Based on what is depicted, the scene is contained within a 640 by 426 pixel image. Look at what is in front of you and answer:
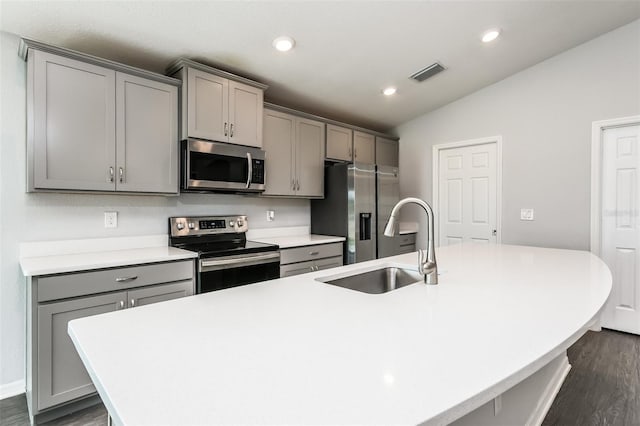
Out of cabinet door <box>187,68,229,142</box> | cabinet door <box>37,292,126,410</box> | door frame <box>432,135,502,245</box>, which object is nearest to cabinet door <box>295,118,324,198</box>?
cabinet door <box>187,68,229,142</box>

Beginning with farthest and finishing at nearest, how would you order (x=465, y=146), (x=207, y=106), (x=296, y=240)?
(x=465, y=146) → (x=296, y=240) → (x=207, y=106)

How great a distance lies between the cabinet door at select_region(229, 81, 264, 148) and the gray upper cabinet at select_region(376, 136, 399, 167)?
1.89 m

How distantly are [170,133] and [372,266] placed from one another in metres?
1.83

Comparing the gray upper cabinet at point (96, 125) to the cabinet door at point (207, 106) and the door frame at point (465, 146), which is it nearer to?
the cabinet door at point (207, 106)

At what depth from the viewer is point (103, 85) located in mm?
2268

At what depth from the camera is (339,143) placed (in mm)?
3943

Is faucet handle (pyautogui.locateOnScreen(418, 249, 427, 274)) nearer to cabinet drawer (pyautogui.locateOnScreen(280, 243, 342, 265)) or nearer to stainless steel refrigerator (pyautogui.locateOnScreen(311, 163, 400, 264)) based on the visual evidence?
cabinet drawer (pyautogui.locateOnScreen(280, 243, 342, 265))

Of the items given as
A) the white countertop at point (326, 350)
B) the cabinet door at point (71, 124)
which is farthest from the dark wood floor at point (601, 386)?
the cabinet door at point (71, 124)

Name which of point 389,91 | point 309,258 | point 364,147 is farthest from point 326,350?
point 364,147

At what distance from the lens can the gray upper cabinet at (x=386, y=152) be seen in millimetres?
4465

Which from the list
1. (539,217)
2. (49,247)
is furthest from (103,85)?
(539,217)

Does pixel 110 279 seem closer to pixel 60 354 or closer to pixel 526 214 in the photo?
pixel 60 354

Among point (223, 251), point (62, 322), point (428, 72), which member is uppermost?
point (428, 72)

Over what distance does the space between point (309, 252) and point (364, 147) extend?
170 cm
